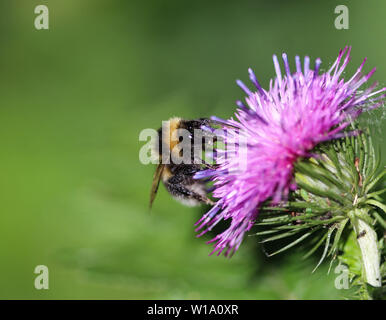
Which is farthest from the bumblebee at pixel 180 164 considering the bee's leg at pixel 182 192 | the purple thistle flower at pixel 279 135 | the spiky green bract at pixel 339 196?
the spiky green bract at pixel 339 196

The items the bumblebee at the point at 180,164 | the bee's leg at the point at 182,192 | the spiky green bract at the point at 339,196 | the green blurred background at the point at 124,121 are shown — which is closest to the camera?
the spiky green bract at the point at 339,196

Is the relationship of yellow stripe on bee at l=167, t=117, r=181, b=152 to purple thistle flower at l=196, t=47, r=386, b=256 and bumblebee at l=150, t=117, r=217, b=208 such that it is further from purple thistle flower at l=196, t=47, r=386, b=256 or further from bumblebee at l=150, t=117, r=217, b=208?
purple thistle flower at l=196, t=47, r=386, b=256

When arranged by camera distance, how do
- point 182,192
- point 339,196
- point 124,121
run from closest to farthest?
point 339,196 < point 182,192 < point 124,121

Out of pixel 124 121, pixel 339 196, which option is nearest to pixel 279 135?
pixel 339 196

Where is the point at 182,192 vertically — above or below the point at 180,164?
below

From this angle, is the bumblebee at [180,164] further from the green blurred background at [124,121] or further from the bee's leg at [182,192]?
the green blurred background at [124,121]

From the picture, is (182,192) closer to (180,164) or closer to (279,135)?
(180,164)
